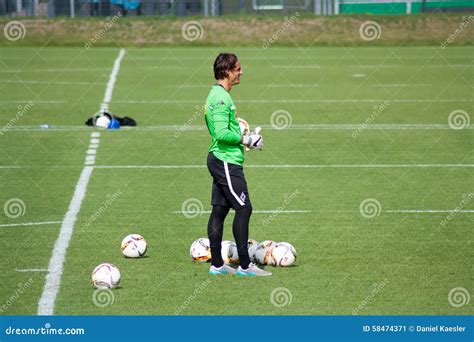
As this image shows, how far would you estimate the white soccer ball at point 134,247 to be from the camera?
12.7 meters

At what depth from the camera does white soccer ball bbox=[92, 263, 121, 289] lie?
1118cm

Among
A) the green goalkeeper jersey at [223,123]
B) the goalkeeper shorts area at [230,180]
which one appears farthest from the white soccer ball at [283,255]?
the green goalkeeper jersey at [223,123]

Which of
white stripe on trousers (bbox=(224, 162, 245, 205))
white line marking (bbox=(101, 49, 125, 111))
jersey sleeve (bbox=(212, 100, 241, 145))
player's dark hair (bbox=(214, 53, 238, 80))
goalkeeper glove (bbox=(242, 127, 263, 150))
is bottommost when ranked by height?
white line marking (bbox=(101, 49, 125, 111))

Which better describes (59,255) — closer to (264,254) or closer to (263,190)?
(264,254)

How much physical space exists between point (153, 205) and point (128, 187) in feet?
5.28

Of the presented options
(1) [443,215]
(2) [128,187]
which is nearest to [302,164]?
(2) [128,187]

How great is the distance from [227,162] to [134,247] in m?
1.85

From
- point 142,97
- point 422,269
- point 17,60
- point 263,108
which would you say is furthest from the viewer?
point 17,60

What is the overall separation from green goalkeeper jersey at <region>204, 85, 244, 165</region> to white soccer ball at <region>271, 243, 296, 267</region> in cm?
123

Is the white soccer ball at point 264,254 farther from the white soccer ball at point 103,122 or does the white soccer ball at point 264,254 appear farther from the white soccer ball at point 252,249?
the white soccer ball at point 103,122

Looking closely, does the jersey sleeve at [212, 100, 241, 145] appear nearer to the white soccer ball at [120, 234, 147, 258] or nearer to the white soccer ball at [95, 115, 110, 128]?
the white soccer ball at [120, 234, 147, 258]

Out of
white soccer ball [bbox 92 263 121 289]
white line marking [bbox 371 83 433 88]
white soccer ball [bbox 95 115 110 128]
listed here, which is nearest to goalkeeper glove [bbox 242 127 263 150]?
white soccer ball [bbox 92 263 121 289]

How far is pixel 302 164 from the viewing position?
19.9 metres

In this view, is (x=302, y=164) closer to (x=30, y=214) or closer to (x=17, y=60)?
(x=30, y=214)
